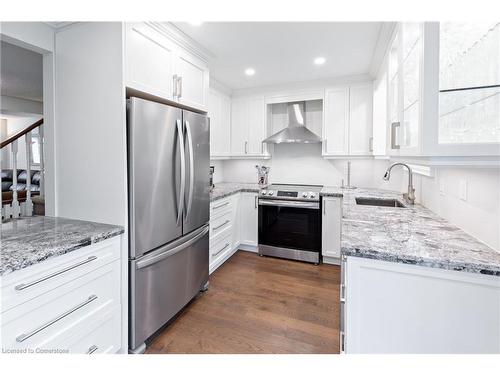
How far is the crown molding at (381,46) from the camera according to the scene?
75.8 inches

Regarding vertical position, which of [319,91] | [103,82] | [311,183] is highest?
[319,91]

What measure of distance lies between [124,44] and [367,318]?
76.8 inches

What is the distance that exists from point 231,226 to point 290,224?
0.75 m

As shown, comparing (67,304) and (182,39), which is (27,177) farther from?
(182,39)

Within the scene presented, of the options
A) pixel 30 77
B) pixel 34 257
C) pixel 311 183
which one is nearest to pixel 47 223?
pixel 34 257

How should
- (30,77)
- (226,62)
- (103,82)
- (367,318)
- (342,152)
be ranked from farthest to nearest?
(342,152)
(30,77)
(226,62)
(103,82)
(367,318)

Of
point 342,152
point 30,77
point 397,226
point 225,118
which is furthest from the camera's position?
point 225,118

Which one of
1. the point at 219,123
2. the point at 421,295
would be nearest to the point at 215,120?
the point at 219,123

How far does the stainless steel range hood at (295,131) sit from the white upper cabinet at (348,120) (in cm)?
22

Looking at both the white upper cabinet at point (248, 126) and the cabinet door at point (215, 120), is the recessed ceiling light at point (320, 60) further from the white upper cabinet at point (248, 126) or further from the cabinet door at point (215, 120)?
the cabinet door at point (215, 120)

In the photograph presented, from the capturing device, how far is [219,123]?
137 inches

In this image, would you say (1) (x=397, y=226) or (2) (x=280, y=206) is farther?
(2) (x=280, y=206)
